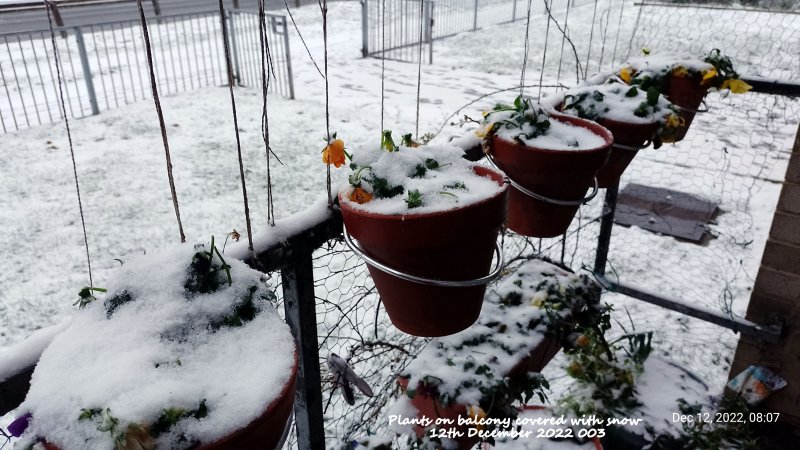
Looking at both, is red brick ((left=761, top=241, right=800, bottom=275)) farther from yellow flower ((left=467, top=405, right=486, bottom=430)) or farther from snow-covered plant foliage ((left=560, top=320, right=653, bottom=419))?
yellow flower ((left=467, top=405, right=486, bottom=430))

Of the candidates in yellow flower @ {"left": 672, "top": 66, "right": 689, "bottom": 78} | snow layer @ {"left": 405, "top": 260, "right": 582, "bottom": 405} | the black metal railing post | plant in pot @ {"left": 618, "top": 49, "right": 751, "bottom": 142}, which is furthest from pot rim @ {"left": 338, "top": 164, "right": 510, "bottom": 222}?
yellow flower @ {"left": 672, "top": 66, "right": 689, "bottom": 78}

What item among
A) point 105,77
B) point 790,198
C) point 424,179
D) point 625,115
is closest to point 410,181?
point 424,179

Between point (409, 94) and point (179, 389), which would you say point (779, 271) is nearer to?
point (179, 389)

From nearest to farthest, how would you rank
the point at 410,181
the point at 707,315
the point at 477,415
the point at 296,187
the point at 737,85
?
the point at 410,181
the point at 477,415
the point at 737,85
the point at 707,315
the point at 296,187

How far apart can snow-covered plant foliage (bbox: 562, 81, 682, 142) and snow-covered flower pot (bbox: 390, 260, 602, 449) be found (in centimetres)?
49

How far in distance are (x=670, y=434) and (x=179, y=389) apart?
1.69 metres

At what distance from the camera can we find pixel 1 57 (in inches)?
329

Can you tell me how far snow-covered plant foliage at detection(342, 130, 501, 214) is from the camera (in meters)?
0.90

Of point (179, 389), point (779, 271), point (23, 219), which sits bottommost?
point (23, 219)

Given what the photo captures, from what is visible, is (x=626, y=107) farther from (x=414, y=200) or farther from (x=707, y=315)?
(x=707, y=315)

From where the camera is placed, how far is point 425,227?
0.86 metres

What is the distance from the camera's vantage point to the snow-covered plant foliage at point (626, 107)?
5.13 feet

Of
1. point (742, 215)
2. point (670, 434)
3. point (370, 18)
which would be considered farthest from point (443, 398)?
point (370, 18)

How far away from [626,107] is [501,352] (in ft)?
2.58
